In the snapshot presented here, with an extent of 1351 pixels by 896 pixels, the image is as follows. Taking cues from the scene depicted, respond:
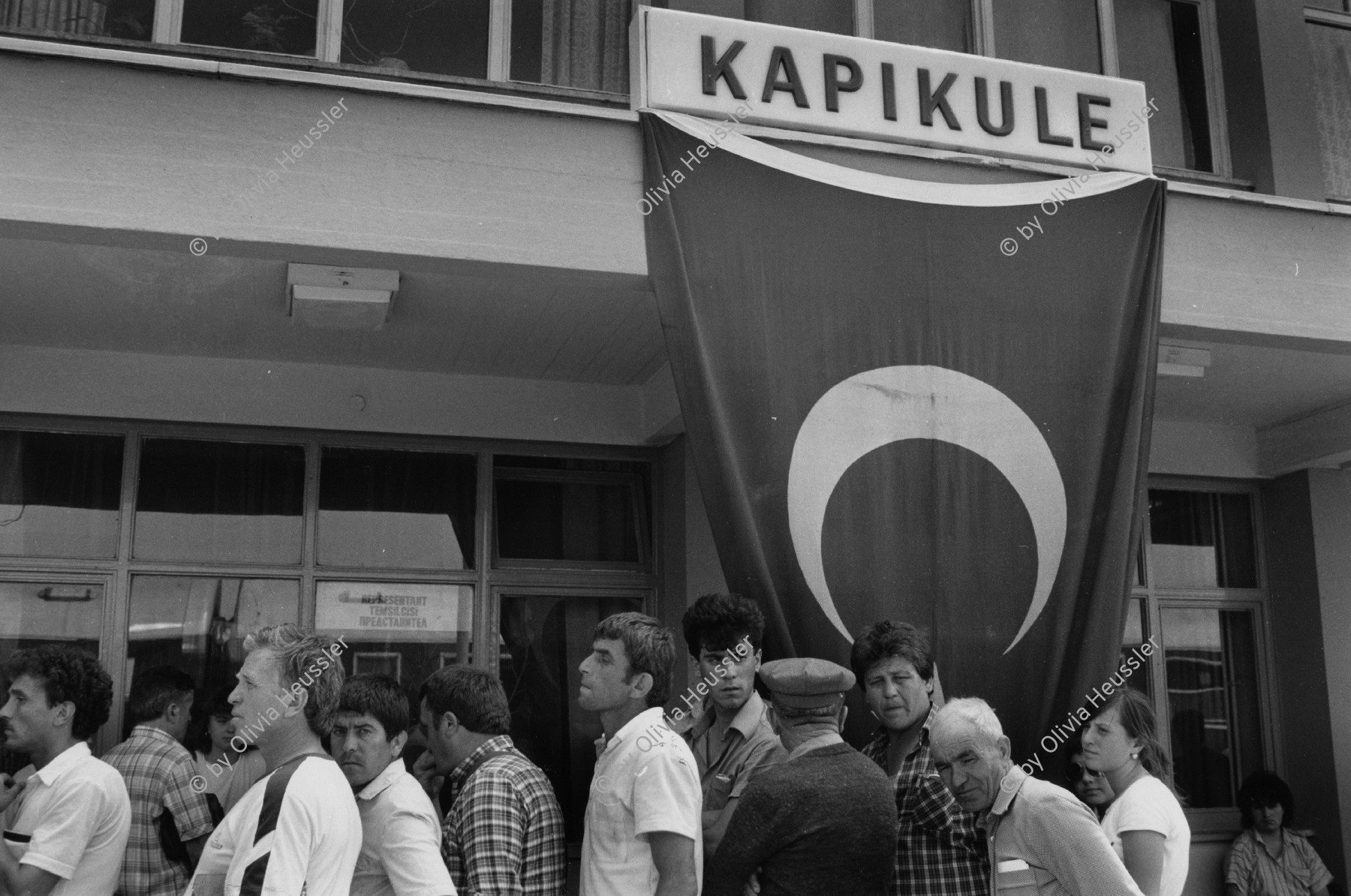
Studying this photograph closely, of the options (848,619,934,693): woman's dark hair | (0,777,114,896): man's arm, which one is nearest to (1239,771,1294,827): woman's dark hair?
(848,619,934,693): woman's dark hair

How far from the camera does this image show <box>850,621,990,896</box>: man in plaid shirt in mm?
4016

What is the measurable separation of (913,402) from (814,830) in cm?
236

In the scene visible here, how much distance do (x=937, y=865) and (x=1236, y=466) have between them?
16.8 ft

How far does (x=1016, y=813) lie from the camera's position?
142 inches

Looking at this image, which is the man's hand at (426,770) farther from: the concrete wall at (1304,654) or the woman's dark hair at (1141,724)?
the concrete wall at (1304,654)

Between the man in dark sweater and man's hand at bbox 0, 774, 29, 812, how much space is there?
90.8 inches

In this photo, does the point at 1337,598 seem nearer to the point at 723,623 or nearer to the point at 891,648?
the point at 891,648

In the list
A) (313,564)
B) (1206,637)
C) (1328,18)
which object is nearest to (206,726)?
(313,564)

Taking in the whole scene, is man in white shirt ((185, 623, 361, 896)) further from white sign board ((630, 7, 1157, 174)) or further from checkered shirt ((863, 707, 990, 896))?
white sign board ((630, 7, 1157, 174))

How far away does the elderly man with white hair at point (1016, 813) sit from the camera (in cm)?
345

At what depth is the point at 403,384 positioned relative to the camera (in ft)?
22.6

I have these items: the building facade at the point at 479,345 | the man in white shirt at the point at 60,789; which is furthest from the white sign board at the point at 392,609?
the man in white shirt at the point at 60,789

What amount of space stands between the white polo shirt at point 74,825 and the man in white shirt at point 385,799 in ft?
2.36

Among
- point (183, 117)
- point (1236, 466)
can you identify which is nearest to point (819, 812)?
point (183, 117)
